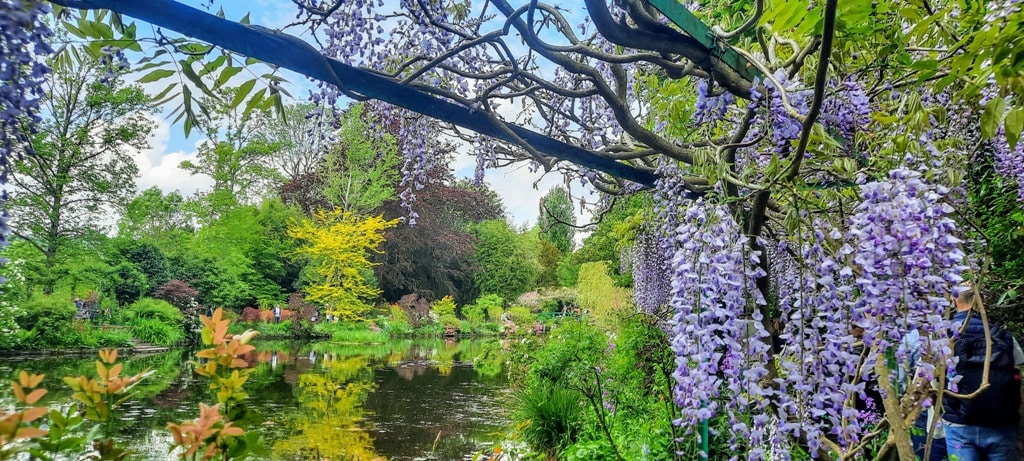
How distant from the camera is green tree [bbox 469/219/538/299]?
20875mm

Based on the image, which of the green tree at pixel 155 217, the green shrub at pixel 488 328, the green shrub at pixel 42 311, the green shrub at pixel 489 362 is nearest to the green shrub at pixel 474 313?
the green shrub at pixel 488 328

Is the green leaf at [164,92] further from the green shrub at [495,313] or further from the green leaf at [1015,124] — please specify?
the green shrub at [495,313]

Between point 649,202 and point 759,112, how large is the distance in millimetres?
1688

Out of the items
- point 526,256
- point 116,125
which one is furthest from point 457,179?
point 116,125

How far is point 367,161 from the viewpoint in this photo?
649 inches

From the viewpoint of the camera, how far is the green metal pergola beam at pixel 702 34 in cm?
138

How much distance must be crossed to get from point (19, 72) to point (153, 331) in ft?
36.4

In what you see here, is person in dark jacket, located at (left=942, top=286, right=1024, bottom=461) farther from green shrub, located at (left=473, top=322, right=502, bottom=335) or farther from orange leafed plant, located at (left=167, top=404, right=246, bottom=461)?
green shrub, located at (left=473, top=322, right=502, bottom=335)

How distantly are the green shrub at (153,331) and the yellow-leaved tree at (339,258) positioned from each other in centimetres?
401

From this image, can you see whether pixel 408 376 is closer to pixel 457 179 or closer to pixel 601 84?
pixel 601 84

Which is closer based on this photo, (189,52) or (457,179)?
(189,52)

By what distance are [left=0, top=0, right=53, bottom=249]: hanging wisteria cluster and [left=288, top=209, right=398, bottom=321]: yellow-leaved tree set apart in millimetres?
13581

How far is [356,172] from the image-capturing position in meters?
16.0

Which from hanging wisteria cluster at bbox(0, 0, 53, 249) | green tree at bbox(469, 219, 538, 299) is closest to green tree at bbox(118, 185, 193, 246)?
green tree at bbox(469, 219, 538, 299)
